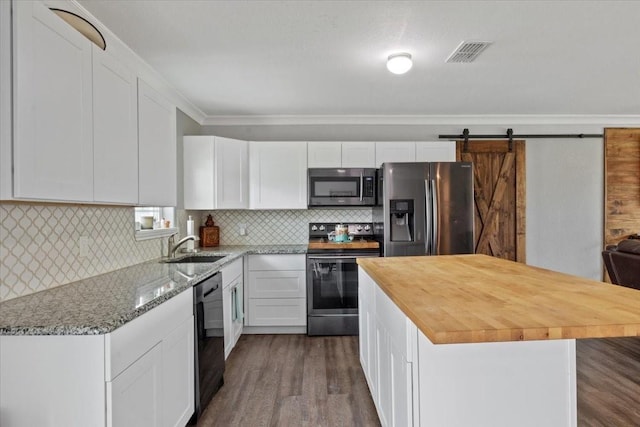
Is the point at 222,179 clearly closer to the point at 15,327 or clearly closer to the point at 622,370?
the point at 15,327

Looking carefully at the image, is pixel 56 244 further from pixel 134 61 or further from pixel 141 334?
pixel 134 61

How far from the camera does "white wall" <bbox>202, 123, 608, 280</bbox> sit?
4.41m

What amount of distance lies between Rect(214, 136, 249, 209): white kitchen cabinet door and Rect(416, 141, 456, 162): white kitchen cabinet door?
1.99 meters

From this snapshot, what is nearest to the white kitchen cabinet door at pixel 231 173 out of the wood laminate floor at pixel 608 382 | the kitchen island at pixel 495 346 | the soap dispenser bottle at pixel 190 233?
the soap dispenser bottle at pixel 190 233

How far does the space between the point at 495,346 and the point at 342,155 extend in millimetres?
2995

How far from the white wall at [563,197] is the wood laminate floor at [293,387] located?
9.32ft

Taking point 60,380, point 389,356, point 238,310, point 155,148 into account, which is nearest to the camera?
point 60,380

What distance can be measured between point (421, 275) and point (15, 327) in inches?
68.5

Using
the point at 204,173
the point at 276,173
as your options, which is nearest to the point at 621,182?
the point at 276,173

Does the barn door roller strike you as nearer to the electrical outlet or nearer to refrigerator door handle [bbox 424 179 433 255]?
refrigerator door handle [bbox 424 179 433 255]

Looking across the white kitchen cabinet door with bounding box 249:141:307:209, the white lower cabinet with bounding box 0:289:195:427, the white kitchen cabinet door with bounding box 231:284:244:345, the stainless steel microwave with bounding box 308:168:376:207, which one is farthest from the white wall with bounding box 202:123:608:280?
the white lower cabinet with bounding box 0:289:195:427

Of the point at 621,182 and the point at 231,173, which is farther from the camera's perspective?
the point at 621,182

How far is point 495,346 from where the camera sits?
51.0 inches

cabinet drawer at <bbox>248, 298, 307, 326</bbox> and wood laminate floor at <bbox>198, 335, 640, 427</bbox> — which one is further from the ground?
cabinet drawer at <bbox>248, 298, 307, 326</bbox>
